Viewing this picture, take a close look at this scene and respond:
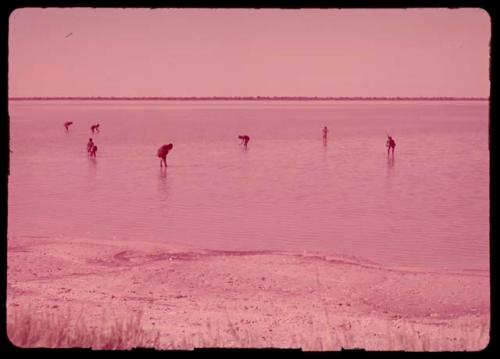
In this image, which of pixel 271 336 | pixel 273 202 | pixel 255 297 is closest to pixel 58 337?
pixel 271 336

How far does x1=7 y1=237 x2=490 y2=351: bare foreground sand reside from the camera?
219 inches

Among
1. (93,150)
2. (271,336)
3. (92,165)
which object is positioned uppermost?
→ (93,150)

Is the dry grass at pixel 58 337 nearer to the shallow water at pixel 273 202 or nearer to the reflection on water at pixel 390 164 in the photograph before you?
the shallow water at pixel 273 202

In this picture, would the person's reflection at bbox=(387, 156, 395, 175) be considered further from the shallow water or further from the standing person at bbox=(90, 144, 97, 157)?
the standing person at bbox=(90, 144, 97, 157)

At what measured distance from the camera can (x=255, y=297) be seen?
685cm

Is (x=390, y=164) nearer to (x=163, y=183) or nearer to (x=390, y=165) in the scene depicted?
(x=390, y=165)

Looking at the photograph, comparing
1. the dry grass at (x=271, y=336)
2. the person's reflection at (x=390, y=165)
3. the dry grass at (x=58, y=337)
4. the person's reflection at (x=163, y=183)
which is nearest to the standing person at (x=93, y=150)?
the person's reflection at (x=163, y=183)

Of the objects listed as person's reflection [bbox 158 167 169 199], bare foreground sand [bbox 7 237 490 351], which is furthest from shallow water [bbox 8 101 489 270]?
bare foreground sand [bbox 7 237 490 351]

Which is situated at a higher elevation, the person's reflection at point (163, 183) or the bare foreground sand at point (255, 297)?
the person's reflection at point (163, 183)

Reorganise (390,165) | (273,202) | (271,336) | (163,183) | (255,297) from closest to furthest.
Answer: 1. (271,336)
2. (255,297)
3. (273,202)
4. (163,183)
5. (390,165)

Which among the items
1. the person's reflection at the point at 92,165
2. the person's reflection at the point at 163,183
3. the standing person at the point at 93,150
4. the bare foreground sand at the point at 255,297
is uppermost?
the standing person at the point at 93,150

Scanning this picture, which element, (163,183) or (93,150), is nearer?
(163,183)

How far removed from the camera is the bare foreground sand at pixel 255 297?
5.57m
